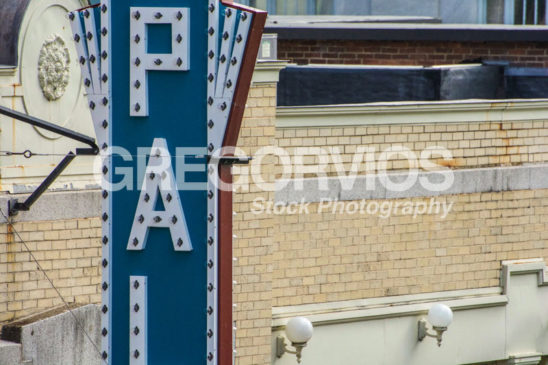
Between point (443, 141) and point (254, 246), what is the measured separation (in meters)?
2.70

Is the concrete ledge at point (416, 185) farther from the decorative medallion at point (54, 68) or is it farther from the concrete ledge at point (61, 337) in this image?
the decorative medallion at point (54, 68)

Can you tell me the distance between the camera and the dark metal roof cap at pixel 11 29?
1053 cm

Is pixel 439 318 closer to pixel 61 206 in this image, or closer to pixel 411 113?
pixel 411 113

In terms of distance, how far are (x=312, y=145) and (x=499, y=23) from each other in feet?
26.5

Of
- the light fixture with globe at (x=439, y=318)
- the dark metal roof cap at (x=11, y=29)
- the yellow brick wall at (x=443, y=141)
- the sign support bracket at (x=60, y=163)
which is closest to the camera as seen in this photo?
the sign support bracket at (x=60, y=163)

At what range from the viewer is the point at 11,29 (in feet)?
34.7

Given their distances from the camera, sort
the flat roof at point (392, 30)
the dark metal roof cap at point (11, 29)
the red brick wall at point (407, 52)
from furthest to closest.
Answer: the red brick wall at point (407, 52) → the flat roof at point (392, 30) → the dark metal roof cap at point (11, 29)

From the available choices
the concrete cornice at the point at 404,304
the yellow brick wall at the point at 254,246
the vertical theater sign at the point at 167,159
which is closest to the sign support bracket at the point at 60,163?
the vertical theater sign at the point at 167,159

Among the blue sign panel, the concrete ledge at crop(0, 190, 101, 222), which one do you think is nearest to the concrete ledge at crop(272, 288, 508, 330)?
the concrete ledge at crop(0, 190, 101, 222)

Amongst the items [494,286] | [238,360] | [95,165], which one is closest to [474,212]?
[494,286]

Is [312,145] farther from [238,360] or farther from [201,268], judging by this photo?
[201,268]

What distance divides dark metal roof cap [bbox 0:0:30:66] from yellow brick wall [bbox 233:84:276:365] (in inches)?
96.6

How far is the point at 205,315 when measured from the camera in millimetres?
7770

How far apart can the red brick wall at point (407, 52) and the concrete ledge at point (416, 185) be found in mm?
4229
